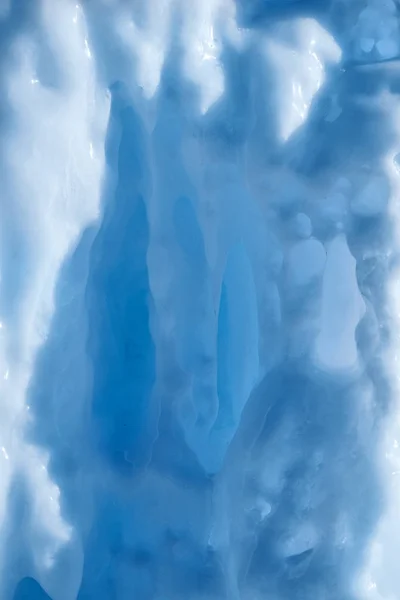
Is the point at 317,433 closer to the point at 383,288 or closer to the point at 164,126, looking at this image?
the point at 383,288

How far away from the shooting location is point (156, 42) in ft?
2.43

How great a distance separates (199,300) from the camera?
0.76 m

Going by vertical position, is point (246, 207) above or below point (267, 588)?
above

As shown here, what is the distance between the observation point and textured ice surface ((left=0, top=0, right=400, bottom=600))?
71 centimetres

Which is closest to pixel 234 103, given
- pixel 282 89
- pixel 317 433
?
pixel 282 89

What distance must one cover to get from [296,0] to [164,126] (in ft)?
0.62

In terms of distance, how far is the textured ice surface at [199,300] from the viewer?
71cm

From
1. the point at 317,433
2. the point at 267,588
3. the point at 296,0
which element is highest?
the point at 296,0

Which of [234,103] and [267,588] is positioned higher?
[234,103]

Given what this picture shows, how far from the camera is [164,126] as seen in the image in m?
0.75

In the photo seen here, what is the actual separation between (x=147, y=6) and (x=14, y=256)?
0.28m

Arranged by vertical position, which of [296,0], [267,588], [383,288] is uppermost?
[296,0]

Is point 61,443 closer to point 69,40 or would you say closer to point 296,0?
point 69,40

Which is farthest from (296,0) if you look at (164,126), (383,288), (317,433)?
(317,433)
